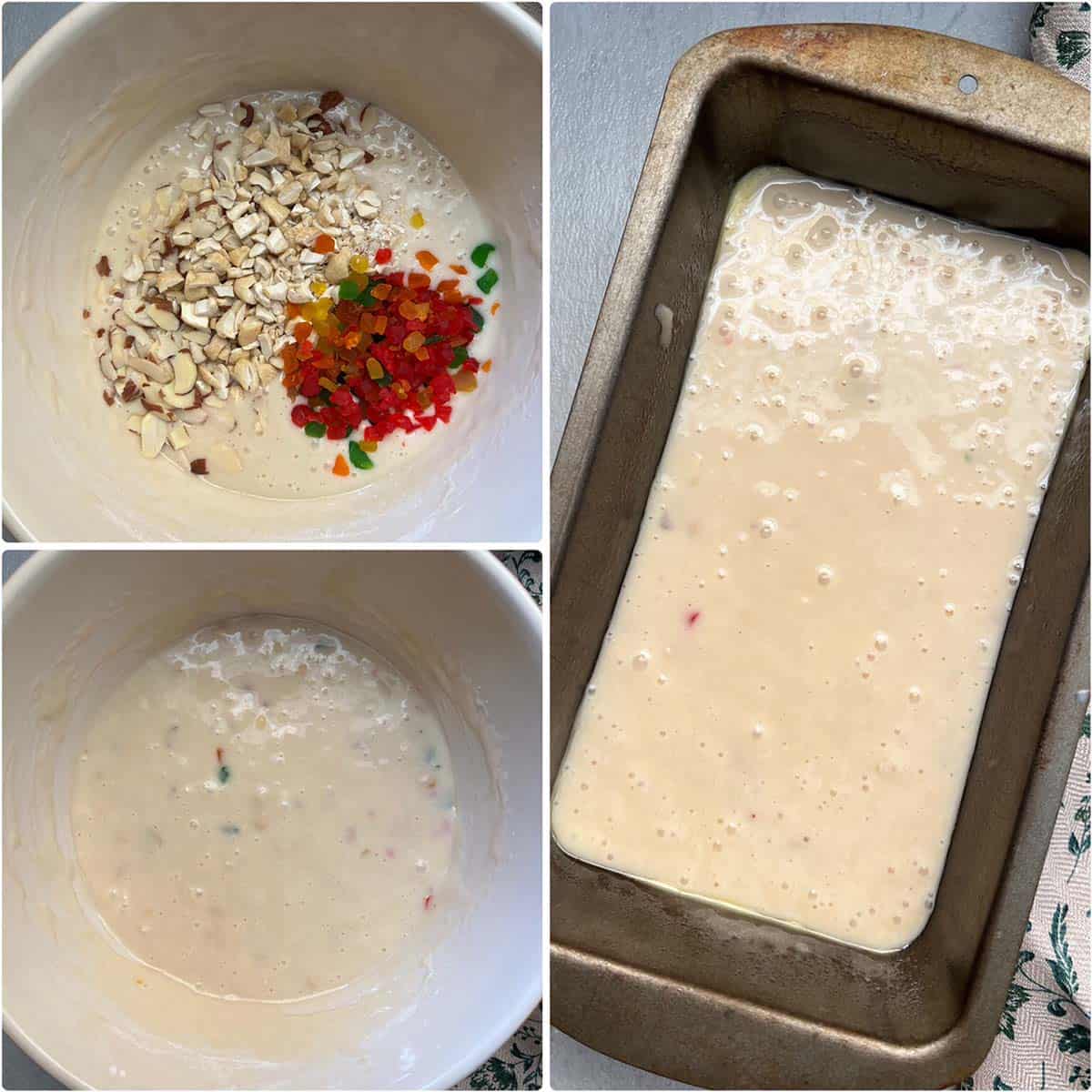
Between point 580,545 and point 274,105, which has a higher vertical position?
point 274,105

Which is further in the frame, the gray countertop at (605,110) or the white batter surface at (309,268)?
the gray countertop at (605,110)

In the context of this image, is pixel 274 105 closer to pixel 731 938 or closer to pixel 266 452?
pixel 266 452

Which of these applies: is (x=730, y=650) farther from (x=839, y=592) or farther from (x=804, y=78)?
(x=804, y=78)

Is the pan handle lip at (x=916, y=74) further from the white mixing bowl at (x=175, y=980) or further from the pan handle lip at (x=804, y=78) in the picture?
the white mixing bowl at (x=175, y=980)

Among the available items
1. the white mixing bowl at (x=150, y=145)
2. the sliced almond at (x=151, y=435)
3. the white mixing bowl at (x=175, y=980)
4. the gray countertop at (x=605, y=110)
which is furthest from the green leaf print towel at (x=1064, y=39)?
the sliced almond at (x=151, y=435)

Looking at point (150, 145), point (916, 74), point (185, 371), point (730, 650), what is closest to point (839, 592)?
point (730, 650)

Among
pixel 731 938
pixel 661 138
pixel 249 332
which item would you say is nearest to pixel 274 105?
pixel 249 332

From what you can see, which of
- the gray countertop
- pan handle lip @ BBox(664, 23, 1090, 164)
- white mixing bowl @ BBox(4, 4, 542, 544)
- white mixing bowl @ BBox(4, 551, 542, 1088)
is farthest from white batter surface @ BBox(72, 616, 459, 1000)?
pan handle lip @ BBox(664, 23, 1090, 164)
